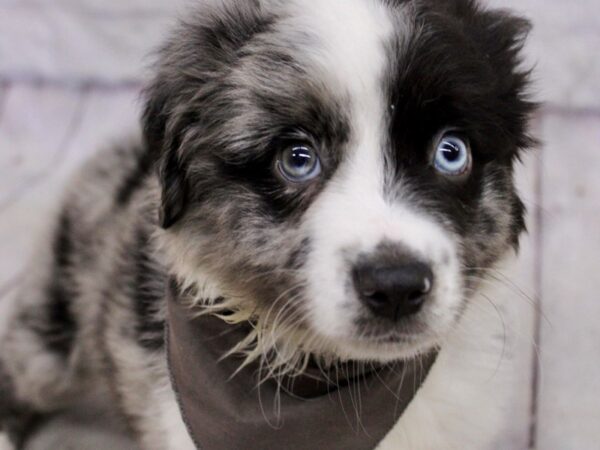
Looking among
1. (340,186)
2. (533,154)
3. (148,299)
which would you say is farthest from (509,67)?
(533,154)

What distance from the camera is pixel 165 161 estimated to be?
2863 mm

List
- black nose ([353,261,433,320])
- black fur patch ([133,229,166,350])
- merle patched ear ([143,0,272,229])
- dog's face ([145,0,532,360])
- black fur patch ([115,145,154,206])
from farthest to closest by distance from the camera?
black fur patch ([115,145,154,206]) < black fur patch ([133,229,166,350]) < merle patched ear ([143,0,272,229]) < dog's face ([145,0,532,360]) < black nose ([353,261,433,320])

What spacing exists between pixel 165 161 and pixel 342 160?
1.85 feet

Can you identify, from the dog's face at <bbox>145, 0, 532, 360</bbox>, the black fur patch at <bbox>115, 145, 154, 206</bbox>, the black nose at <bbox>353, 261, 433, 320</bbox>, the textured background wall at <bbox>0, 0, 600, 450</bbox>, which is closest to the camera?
the black nose at <bbox>353, 261, 433, 320</bbox>

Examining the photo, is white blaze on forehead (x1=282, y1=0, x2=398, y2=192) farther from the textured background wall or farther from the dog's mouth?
the textured background wall

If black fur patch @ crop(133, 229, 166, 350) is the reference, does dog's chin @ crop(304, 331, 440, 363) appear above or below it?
above

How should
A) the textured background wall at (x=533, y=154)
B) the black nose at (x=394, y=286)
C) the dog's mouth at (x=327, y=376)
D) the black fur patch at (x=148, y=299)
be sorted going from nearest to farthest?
the black nose at (x=394, y=286) → the dog's mouth at (x=327, y=376) → the black fur patch at (x=148, y=299) → the textured background wall at (x=533, y=154)

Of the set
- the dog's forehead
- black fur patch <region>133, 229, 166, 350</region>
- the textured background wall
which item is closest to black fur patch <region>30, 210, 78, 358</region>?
black fur patch <region>133, 229, 166, 350</region>

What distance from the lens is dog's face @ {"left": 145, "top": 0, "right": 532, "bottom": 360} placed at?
97.8 inches

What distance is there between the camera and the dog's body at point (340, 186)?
8.27 ft

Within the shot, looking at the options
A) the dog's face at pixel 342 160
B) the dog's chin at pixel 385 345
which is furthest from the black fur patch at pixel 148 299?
the dog's chin at pixel 385 345

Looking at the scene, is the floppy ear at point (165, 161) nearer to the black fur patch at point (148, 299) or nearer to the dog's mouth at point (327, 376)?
the black fur patch at point (148, 299)

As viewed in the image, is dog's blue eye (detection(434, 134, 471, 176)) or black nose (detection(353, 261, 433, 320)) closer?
black nose (detection(353, 261, 433, 320))

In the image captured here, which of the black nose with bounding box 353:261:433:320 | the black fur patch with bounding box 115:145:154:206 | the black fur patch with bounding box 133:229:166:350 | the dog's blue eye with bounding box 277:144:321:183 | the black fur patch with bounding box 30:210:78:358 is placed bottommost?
the black fur patch with bounding box 30:210:78:358
